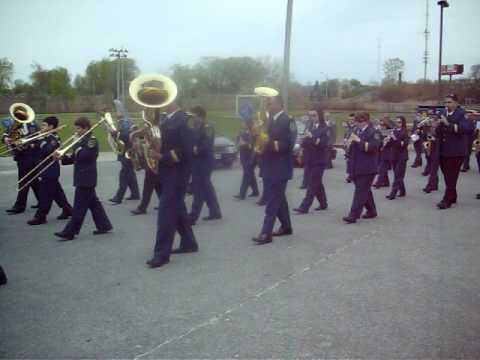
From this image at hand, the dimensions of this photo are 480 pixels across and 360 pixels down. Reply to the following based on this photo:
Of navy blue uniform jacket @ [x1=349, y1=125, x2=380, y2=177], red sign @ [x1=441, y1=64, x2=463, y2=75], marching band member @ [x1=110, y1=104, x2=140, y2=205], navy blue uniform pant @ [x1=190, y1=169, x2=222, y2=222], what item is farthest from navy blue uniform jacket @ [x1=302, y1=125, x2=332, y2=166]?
red sign @ [x1=441, y1=64, x2=463, y2=75]

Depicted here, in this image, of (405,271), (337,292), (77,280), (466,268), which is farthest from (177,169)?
(466,268)

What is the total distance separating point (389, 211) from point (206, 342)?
6012 millimetres

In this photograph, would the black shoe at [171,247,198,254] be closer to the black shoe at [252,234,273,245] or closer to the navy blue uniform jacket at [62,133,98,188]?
the black shoe at [252,234,273,245]

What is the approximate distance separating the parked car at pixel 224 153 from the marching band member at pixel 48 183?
8.04 metres

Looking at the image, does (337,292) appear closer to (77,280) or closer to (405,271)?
(405,271)

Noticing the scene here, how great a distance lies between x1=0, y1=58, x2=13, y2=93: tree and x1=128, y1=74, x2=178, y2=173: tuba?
74.8m

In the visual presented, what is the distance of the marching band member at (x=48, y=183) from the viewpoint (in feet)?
28.3

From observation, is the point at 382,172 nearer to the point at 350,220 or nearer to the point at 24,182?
the point at 350,220

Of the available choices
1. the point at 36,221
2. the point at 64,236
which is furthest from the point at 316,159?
the point at 36,221

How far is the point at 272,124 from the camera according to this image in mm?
7270

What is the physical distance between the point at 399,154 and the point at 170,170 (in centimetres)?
631

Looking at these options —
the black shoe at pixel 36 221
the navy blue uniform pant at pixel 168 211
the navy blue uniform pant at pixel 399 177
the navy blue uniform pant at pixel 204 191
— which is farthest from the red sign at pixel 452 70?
the navy blue uniform pant at pixel 168 211

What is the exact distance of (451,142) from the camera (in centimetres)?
941

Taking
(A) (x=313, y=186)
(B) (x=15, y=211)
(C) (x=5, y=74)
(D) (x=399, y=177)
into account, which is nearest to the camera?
(A) (x=313, y=186)
